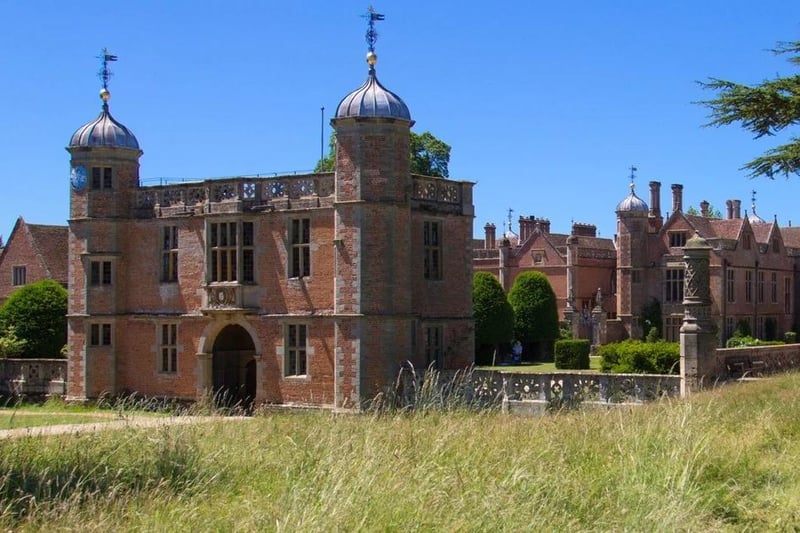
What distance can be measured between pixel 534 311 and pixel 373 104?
2498 cm

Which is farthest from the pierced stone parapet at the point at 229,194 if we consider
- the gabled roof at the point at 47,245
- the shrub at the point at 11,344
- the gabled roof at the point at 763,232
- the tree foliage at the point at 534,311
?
the gabled roof at the point at 763,232

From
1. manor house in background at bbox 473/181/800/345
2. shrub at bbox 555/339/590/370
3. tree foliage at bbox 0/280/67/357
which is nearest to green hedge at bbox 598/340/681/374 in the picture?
shrub at bbox 555/339/590/370

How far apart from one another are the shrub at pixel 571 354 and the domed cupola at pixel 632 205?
45.5 feet

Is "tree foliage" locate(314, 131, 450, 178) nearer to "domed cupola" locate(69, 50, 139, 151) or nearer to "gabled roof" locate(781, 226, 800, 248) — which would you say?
"domed cupola" locate(69, 50, 139, 151)

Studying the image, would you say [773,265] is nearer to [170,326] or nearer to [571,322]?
[571,322]

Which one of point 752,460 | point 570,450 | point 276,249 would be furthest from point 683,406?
point 276,249

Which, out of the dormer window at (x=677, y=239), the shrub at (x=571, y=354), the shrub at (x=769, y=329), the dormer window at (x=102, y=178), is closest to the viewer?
the dormer window at (x=102, y=178)

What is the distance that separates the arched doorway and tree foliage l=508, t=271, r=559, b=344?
20612 mm

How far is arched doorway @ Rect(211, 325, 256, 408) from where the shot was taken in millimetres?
27953

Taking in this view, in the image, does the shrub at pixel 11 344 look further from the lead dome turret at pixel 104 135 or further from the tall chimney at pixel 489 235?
the tall chimney at pixel 489 235

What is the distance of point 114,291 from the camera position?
28.5 m

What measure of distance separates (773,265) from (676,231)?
692cm

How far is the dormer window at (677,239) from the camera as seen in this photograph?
51.7m

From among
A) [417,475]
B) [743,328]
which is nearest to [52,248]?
[743,328]
